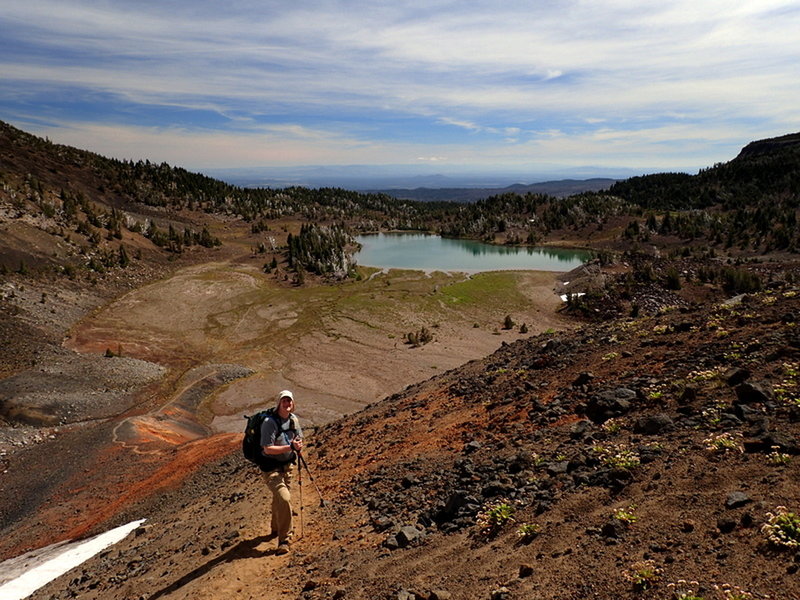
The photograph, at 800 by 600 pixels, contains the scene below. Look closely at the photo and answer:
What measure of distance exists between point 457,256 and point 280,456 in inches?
3088

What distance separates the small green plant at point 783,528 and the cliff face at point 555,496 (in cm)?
7

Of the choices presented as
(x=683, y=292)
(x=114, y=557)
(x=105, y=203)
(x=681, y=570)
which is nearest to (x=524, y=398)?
(x=681, y=570)

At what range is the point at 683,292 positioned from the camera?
1785 inches

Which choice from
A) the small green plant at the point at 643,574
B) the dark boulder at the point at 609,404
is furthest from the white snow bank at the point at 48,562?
the small green plant at the point at 643,574

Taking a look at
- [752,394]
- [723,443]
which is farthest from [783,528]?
→ [752,394]

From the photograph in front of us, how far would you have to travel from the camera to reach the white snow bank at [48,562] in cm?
1140

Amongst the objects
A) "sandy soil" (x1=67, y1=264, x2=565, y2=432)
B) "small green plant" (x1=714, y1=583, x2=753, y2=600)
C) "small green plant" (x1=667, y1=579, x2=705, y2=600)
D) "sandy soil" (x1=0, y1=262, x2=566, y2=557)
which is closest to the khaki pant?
"small green plant" (x1=667, y1=579, x2=705, y2=600)

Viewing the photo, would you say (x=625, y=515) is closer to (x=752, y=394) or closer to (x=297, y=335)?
(x=752, y=394)

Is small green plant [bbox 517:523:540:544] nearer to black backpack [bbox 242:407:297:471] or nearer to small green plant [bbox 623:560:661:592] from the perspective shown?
small green plant [bbox 623:560:661:592]

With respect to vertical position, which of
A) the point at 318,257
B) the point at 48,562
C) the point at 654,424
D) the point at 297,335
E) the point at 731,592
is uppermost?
the point at 318,257

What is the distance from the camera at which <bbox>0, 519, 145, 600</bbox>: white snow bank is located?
37.4 ft

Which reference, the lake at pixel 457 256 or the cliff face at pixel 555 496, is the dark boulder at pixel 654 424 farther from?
the lake at pixel 457 256

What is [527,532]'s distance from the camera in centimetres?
665

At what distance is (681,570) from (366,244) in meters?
98.3
